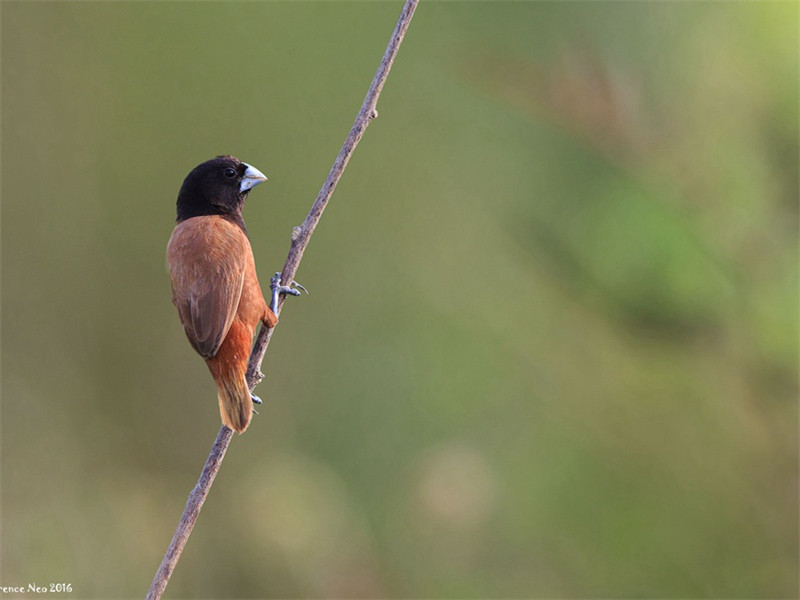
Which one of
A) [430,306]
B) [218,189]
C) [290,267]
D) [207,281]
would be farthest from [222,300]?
[430,306]

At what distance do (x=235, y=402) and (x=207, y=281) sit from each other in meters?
0.35

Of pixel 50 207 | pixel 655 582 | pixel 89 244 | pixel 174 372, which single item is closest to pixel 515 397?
pixel 655 582

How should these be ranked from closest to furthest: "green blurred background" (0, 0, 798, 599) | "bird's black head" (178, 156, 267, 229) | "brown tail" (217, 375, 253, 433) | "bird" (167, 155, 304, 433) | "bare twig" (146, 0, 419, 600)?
"bare twig" (146, 0, 419, 600) → "brown tail" (217, 375, 253, 433) → "bird" (167, 155, 304, 433) → "bird's black head" (178, 156, 267, 229) → "green blurred background" (0, 0, 798, 599)

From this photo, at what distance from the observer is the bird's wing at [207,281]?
2518 mm

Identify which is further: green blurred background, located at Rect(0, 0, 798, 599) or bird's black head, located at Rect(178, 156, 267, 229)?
green blurred background, located at Rect(0, 0, 798, 599)

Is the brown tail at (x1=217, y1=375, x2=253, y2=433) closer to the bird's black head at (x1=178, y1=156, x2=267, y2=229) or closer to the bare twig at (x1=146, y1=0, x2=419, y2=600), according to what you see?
the bare twig at (x1=146, y1=0, x2=419, y2=600)

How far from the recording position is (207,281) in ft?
8.45

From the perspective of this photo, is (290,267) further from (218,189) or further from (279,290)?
(218,189)

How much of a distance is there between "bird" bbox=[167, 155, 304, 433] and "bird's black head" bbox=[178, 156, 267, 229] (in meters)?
0.11

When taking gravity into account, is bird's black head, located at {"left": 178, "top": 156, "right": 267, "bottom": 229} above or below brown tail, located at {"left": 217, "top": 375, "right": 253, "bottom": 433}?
above

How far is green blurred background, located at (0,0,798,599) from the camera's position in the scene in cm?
322

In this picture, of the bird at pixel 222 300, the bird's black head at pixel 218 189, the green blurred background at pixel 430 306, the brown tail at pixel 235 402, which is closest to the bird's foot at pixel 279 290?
the bird at pixel 222 300

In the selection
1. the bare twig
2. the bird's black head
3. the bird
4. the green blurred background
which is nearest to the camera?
the bare twig

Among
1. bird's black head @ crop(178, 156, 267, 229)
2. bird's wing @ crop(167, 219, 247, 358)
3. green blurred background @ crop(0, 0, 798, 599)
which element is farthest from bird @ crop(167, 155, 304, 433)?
green blurred background @ crop(0, 0, 798, 599)
